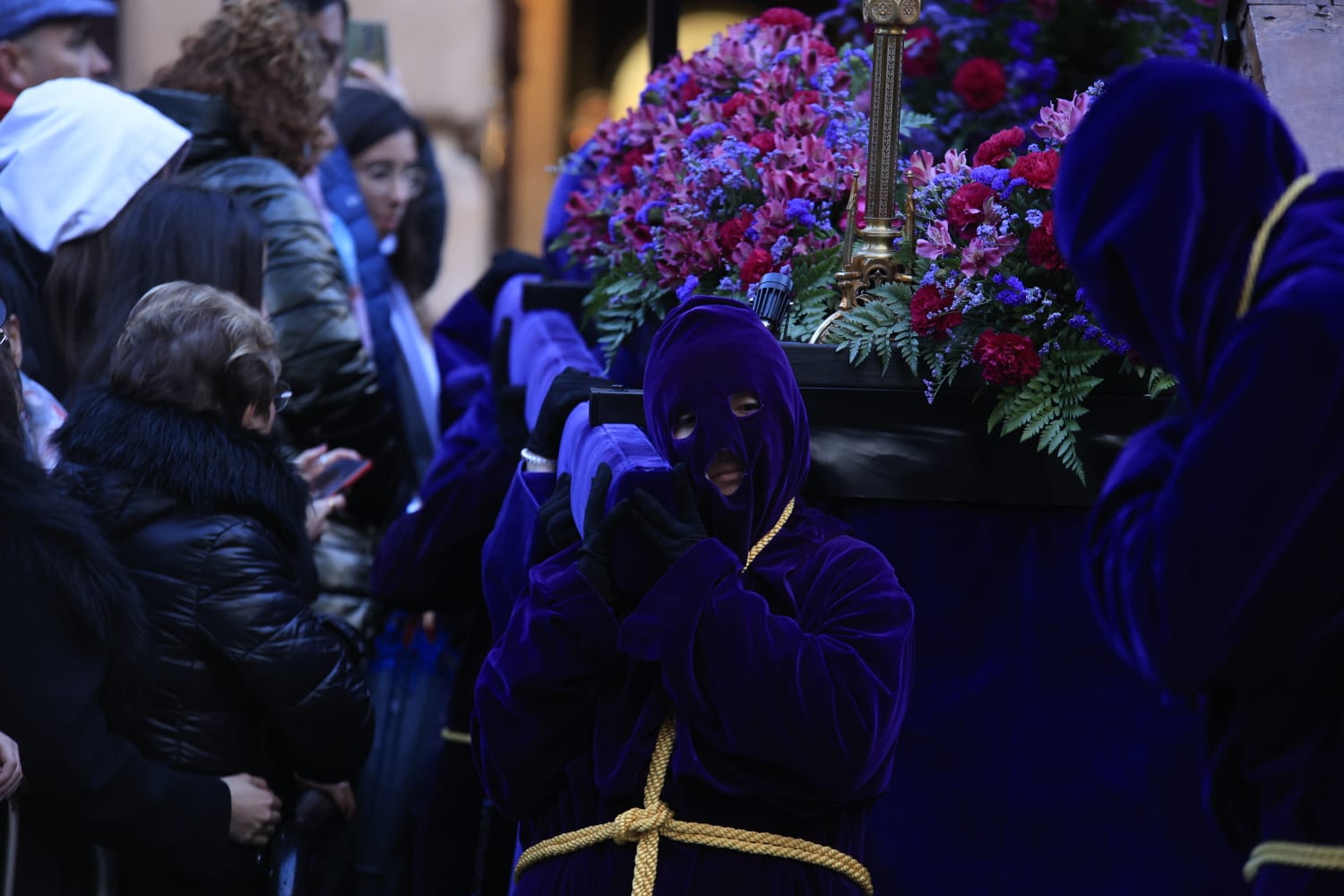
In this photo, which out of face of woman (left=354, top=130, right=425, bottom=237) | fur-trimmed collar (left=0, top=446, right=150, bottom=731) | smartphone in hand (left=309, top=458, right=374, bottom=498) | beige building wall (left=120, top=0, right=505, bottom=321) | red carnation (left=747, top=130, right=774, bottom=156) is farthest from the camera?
beige building wall (left=120, top=0, right=505, bottom=321)

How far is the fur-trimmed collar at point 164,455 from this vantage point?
326cm

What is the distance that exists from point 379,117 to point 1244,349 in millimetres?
4601

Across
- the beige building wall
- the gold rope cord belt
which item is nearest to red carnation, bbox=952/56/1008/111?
the gold rope cord belt

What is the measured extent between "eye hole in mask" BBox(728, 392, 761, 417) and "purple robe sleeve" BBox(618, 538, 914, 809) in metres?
0.23

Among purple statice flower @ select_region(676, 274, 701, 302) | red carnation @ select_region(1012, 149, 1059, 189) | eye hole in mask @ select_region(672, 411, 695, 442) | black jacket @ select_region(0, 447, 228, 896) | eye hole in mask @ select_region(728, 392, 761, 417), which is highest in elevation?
red carnation @ select_region(1012, 149, 1059, 189)

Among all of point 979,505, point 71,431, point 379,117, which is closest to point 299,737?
point 71,431

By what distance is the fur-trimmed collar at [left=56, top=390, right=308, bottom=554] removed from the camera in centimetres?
326

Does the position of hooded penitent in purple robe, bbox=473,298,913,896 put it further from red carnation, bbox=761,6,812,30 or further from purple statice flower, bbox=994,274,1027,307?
red carnation, bbox=761,6,812,30

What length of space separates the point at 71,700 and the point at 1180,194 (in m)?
2.10

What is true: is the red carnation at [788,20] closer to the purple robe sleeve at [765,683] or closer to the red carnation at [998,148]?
the red carnation at [998,148]

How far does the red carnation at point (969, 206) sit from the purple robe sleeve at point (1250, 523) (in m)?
1.23

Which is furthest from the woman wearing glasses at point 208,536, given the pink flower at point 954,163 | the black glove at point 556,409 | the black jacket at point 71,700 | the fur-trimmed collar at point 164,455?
the pink flower at point 954,163

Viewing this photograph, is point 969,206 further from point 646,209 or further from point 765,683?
point 765,683

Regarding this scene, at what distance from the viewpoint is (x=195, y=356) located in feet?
11.0
